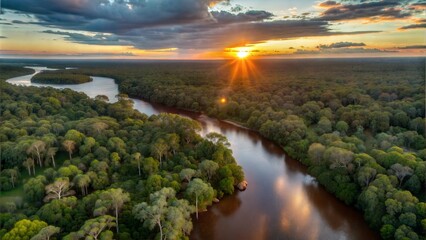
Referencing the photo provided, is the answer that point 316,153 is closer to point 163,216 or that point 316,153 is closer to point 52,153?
point 163,216

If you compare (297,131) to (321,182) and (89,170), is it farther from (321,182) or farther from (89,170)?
(89,170)

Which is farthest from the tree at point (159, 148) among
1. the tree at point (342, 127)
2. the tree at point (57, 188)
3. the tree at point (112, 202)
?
the tree at point (342, 127)

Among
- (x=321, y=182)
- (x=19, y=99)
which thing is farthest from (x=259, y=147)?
(x=19, y=99)

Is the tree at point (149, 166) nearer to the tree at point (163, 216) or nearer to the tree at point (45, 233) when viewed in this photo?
the tree at point (163, 216)

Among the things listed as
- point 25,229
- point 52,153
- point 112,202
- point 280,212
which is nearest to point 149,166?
point 112,202

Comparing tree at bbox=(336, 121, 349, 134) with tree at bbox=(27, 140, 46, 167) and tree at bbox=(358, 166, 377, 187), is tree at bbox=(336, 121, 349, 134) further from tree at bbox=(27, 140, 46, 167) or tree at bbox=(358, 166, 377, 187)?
tree at bbox=(27, 140, 46, 167)
